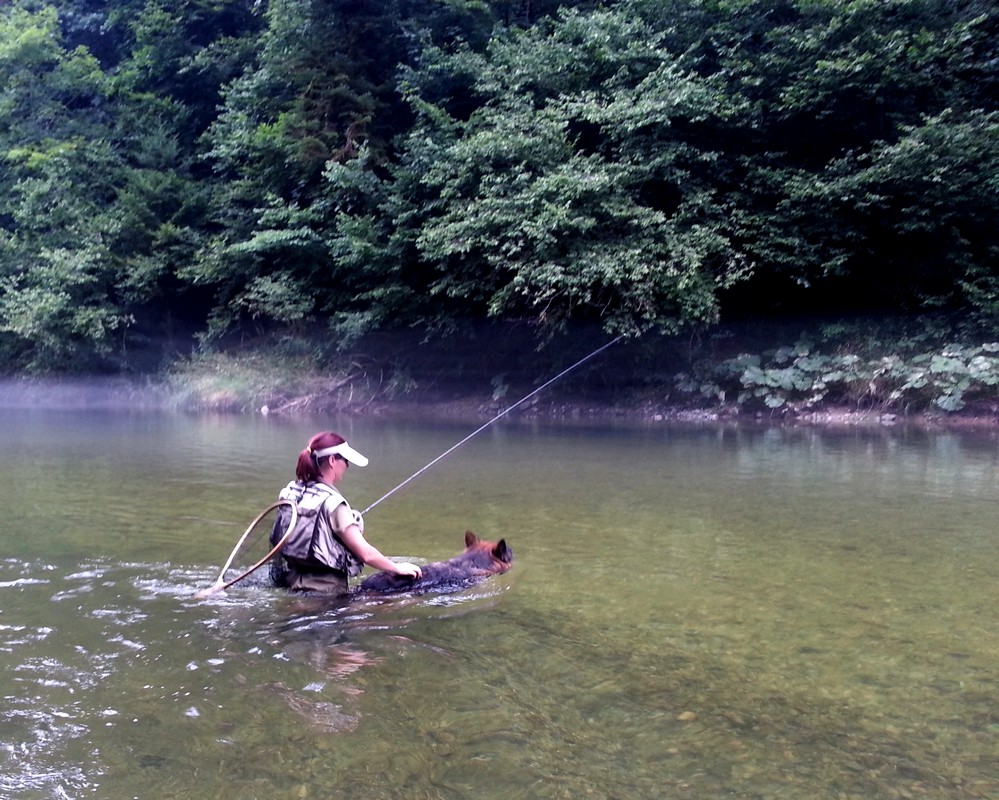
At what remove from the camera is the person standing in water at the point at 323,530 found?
5.16m

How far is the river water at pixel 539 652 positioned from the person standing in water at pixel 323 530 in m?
0.23

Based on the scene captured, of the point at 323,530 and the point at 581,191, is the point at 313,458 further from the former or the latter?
the point at 581,191

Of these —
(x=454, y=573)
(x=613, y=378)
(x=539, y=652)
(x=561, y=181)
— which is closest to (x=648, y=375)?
(x=613, y=378)

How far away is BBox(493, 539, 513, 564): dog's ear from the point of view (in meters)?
5.65

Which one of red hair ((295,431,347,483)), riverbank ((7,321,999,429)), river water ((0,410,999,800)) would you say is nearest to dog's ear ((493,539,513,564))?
river water ((0,410,999,800))

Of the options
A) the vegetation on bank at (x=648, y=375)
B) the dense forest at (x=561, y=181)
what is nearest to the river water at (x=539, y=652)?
the vegetation on bank at (x=648, y=375)

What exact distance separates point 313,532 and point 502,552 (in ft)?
4.05

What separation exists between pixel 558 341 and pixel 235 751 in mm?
15456

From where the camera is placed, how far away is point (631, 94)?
16156 millimetres

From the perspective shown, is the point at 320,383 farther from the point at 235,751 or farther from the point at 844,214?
the point at 235,751

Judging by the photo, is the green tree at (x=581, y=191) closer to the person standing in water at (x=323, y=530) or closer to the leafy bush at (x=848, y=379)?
the leafy bush at (x=848, y=379)

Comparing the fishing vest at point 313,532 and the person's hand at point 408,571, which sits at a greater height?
the fishing vest at point 313,532

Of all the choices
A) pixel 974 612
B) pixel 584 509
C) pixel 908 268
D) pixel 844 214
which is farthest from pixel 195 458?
pixel 908 268

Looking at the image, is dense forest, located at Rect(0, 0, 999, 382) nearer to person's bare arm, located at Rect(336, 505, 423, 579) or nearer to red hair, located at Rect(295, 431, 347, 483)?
red hair, located at Rect(295, 431, 347, 483)
